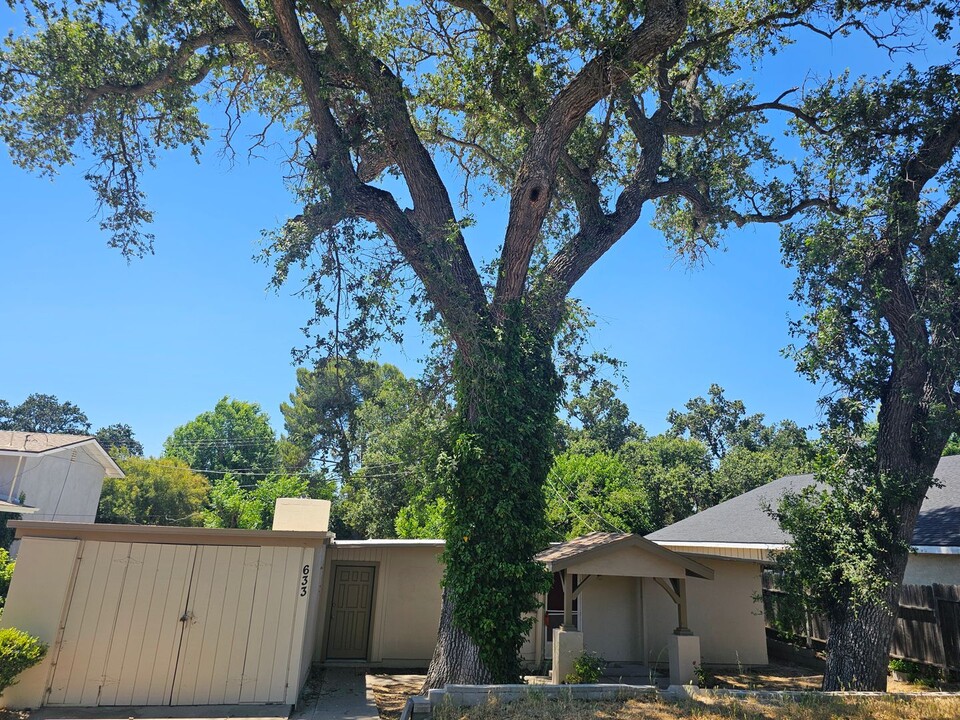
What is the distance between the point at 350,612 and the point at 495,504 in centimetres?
666

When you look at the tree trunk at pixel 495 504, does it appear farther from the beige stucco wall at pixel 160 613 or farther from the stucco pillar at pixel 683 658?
the stucco pillar at pixel 683 658

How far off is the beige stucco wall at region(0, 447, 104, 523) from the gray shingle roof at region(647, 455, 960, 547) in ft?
64.9

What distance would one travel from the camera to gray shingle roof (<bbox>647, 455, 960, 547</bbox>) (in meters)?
11.3

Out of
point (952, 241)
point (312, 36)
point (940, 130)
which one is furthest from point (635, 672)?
point (312, 36)

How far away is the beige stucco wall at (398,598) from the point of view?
42.1 feet

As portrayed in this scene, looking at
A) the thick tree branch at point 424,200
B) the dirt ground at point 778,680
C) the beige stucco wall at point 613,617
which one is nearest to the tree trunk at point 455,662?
the thick tree branch at point 424,200

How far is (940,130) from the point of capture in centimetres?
984

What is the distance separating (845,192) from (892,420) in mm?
4163

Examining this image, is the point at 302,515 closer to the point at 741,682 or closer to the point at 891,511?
the point at 741,682

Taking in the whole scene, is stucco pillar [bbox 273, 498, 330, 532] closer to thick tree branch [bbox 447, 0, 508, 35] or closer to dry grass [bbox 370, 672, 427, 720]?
dry grass [bbox 370, 672, 427, 720]

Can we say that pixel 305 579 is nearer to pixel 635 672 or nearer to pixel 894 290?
pixel 635 672

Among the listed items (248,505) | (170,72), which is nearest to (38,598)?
(170,72)

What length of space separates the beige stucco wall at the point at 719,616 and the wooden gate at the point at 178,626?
845 centimetres

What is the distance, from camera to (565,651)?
10336mm
